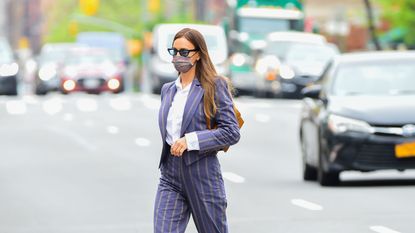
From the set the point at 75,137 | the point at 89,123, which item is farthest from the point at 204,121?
the point at 89,123

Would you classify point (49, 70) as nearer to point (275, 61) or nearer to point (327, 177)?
point (275, 61)

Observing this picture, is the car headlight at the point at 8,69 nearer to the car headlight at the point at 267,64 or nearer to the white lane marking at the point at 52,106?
the white lane marking at the point at 52,106

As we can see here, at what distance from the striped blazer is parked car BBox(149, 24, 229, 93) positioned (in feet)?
132

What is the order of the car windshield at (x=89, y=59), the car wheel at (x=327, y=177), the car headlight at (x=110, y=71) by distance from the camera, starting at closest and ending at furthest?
1. the car wheel at (x=327, y=177)
2. the car headlight at (x=110, y=71)
3. the car windshield at (x=89, y=59)

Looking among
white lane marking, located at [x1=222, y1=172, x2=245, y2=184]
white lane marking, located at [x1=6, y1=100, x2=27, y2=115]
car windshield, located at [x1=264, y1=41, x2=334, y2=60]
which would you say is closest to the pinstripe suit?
white lane marking, located at [x1=222, y1=172, x2=245, y2=184]

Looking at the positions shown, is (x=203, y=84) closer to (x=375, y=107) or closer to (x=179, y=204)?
(x=179, y=204)

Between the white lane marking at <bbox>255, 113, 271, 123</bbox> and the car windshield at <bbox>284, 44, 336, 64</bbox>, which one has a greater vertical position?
the white lane marking at <bbox>255, 113, 271, 123</bbox>

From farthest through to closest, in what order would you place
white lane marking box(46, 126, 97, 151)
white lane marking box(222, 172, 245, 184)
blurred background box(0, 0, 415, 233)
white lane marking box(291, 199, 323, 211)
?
white lane marking box(46, 126, 97, 151)
white lane marking box(222, 172, 245, 184)
white lane marking box(291, 199, 323, 211)
blurred background box(0, 0, 415, 233)

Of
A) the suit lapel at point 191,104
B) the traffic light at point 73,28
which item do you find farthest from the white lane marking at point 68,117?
the traffic light at point 73,28

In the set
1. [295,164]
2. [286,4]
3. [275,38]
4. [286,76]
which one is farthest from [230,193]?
[286,4]

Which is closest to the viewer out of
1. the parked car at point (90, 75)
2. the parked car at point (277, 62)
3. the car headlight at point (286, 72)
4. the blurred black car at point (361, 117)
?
the blurred black car at point (361, 117)

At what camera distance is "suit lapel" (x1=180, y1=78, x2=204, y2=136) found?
7988mm

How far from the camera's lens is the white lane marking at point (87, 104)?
38.2 metres

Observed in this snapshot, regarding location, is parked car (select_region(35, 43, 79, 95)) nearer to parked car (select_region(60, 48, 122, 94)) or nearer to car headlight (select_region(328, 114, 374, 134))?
parked car (select_region(60, 48, 122, 94))
